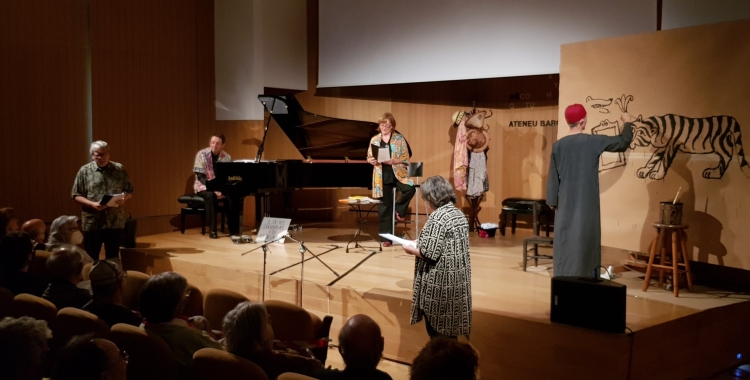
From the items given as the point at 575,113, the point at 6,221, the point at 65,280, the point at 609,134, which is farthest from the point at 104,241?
the point at 609,134

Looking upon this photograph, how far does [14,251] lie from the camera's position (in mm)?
4039

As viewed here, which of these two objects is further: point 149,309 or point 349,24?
point 349,24

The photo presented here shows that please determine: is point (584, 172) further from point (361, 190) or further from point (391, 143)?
point (361, 190)

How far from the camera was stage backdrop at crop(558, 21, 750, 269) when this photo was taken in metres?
5.02

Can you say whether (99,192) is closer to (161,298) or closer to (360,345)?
(161,298)

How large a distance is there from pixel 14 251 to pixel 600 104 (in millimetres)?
4823

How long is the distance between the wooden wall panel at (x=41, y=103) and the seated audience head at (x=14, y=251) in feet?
12.9

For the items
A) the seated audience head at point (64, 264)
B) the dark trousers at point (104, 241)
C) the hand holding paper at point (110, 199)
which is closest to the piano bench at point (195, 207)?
the dark trousers at point (104, 241)

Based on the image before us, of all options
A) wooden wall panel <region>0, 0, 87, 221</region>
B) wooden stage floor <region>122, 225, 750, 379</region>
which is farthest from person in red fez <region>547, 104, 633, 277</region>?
wooden wall panel <region>0, 0, 87, 221</region>

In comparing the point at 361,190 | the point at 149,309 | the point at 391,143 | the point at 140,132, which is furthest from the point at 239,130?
the point at 149,309

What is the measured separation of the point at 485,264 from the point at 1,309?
14.4 feet

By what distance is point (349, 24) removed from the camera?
944cm

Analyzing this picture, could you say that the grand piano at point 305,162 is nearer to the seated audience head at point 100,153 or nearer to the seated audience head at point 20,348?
the seated audience head at point 100,153

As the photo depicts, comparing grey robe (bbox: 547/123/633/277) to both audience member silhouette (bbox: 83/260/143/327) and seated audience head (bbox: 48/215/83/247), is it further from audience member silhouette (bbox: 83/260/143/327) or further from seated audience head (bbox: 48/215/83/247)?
seated audience head (bbox: 48/215/83/247)
